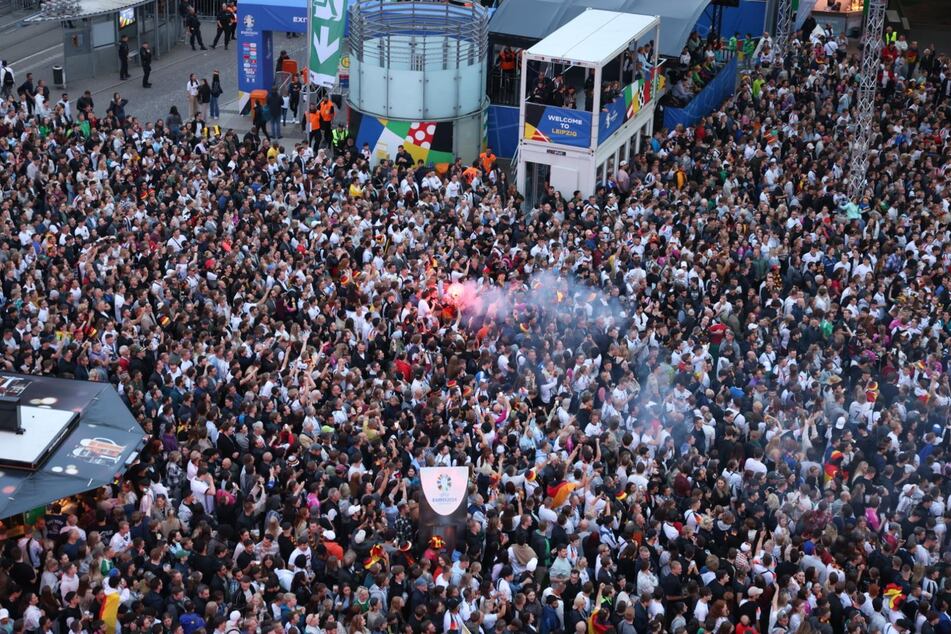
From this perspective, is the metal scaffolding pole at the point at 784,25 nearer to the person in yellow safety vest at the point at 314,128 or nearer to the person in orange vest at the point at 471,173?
the person in orange vest at the point at 471,173

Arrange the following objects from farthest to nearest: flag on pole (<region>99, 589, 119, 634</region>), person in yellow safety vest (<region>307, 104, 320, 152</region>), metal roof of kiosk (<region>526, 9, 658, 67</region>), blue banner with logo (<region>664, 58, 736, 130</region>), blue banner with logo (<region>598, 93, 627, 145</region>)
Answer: blue banner with logo (<region>664, 58, 736, 130</region>)
person in yellow safety vest (<region>307, 104, 320, 152</region>)
blue banner with logo (<region>598, 93, 627, 145</region>)
metal roof of kiosk (<region>526, 9, 658, 67</region>)
flag on pole (<region>99, 589, 119, 634</region>)

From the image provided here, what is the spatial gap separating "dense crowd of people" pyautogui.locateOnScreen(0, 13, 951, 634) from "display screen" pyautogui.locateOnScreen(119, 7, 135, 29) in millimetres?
7251

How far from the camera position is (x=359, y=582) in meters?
16.3

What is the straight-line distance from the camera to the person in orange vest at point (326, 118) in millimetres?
30438

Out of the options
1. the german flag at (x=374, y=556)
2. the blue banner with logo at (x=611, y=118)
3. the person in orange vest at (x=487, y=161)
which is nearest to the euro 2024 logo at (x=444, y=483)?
the german flag at (x=374, y=556)

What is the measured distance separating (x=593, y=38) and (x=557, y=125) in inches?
74.7

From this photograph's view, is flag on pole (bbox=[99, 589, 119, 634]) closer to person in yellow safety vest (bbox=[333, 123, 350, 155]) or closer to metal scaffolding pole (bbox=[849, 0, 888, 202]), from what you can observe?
person in yellow safety vest (bbox=[333, 123, 350, 155])

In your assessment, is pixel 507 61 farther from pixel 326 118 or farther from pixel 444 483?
pixel 444 483

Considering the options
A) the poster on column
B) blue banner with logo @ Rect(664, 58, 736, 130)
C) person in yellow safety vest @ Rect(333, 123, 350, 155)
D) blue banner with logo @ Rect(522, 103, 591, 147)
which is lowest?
the poster on column

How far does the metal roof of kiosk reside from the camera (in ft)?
91.1

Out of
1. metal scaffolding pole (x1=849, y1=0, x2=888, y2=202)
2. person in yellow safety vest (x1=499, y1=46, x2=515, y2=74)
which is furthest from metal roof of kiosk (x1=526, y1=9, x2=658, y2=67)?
metal scaffolding pole (x1=849, y1=0, x2=888, y2=202)

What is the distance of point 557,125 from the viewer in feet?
93.0

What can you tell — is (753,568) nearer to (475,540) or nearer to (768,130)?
(475,540)

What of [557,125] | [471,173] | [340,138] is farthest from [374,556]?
[340,138]
